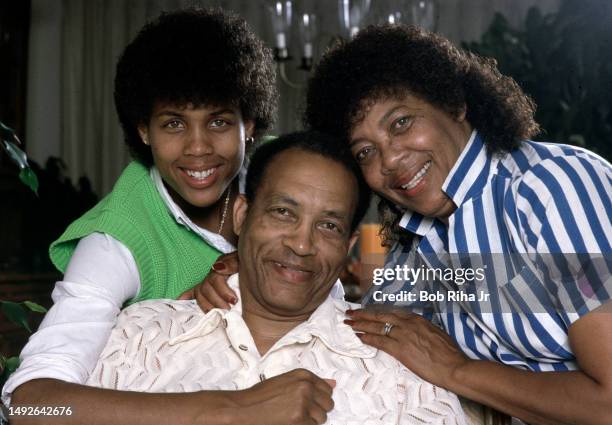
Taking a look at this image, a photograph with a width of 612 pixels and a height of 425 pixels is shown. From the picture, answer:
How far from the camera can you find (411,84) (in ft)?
5.95

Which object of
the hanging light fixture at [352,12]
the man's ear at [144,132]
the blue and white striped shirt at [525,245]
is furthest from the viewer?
the hanging light fixture at [352,12]

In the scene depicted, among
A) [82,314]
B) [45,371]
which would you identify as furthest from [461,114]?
[45,371]

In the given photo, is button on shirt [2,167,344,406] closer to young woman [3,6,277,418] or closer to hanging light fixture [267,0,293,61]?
young woman [3,6,277,418]

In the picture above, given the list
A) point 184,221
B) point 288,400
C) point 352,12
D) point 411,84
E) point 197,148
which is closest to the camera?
point 288,400

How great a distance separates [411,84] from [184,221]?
0.68m

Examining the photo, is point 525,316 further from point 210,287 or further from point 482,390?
point 210,287

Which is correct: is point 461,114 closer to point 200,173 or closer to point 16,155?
point 200,173

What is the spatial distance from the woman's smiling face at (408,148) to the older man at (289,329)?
6cm

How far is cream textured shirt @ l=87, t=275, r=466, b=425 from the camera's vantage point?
1692mm

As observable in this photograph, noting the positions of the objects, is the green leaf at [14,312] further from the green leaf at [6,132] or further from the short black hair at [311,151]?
the short black hair at [311,151]

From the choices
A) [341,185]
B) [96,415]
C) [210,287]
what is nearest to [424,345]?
[341,185]

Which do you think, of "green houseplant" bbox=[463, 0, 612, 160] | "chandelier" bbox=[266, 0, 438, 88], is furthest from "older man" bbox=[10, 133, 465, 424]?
"green houseplant" bbox=[463, 0, 612, 160]

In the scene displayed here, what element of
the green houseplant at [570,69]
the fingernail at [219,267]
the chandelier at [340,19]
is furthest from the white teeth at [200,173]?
the green houseplant at [570,69]

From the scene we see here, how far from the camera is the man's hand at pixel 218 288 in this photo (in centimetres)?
186
